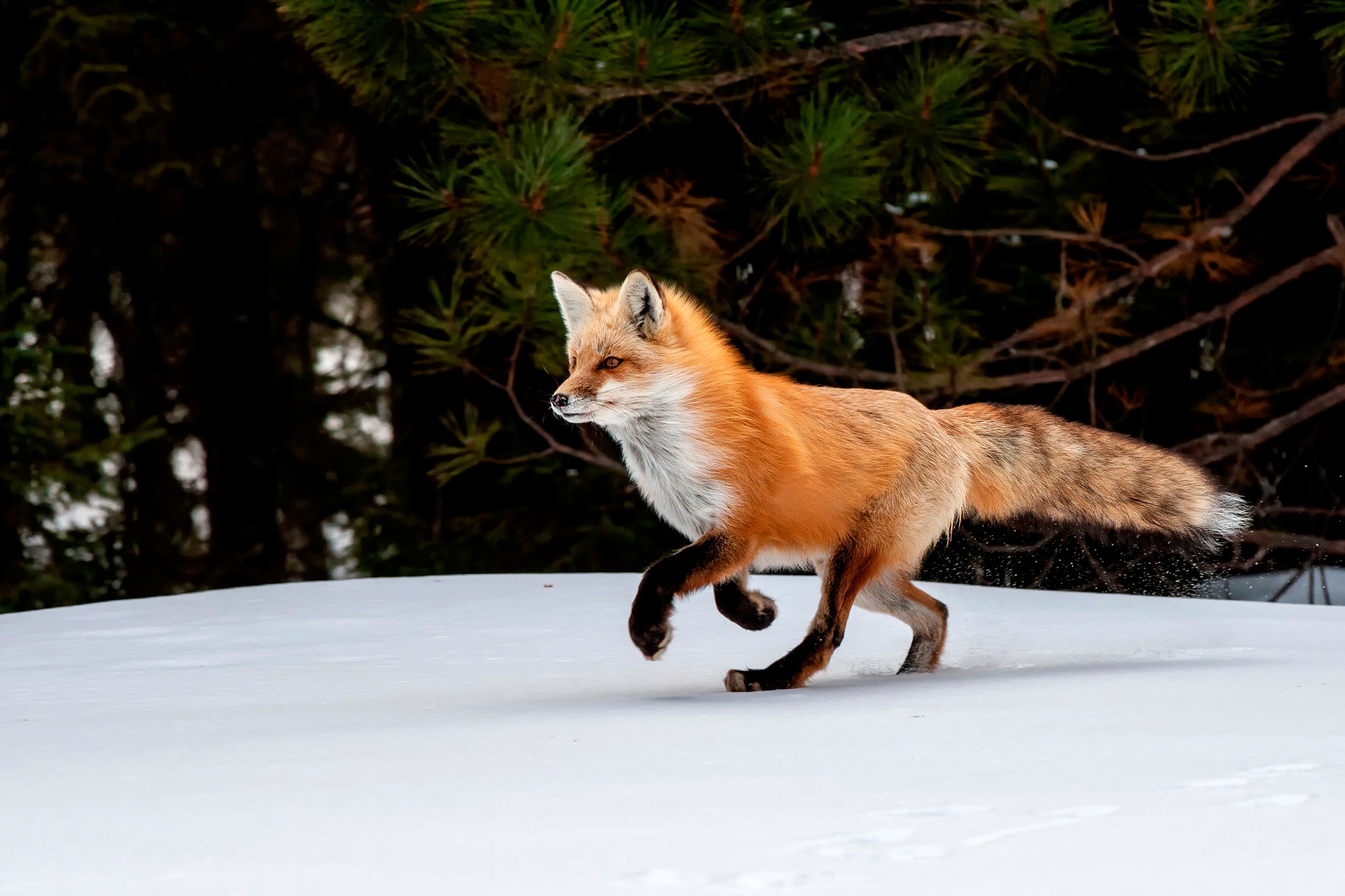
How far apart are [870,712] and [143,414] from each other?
7.62m

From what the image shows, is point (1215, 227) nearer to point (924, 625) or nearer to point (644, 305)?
point (924, 625)

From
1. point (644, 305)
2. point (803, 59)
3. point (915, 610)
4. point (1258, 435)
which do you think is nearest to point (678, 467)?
point (644, 305)

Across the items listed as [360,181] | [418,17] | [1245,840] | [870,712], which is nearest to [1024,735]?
[870,712]

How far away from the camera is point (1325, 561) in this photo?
664 cm

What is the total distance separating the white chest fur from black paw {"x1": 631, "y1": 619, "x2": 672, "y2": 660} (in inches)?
11.5

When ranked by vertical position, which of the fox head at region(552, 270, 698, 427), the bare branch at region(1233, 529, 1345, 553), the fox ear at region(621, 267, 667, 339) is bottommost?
the bare branch at region(1233, 529, 1345, 553)

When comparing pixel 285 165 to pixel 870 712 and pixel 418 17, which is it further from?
pixel 870 712

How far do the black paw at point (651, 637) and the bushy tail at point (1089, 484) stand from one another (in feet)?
3.37

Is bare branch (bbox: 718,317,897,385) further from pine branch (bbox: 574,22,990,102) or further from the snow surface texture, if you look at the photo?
the snow surface texture

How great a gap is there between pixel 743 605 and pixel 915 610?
0.48m

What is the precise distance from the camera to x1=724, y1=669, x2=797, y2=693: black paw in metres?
3.50

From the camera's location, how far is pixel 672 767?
97.9 inches

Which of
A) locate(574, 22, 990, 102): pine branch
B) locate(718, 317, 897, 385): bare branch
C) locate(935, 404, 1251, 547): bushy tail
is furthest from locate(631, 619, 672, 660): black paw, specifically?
locate(574, 22, 990, 102): pine branch

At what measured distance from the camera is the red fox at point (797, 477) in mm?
3527
